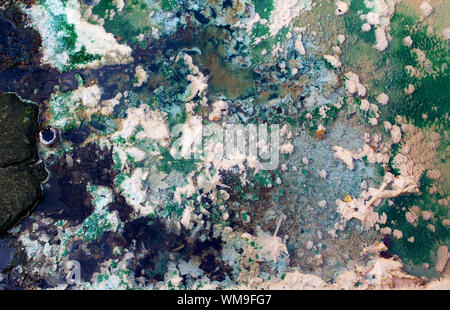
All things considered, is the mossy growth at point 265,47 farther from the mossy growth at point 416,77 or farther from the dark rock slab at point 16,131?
the dark rock slab at point 16,131

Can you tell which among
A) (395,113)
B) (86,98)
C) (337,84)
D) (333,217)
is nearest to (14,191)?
(86,98)

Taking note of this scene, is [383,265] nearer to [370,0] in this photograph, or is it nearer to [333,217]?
[333,217]

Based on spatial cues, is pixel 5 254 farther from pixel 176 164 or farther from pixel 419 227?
pixel 419 227

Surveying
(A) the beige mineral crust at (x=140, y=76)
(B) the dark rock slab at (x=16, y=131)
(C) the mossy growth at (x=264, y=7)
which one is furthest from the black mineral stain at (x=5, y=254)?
(C) the mossy growth at (x=264, y=7)

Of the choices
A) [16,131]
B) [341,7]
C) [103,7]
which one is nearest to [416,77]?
[341,7]

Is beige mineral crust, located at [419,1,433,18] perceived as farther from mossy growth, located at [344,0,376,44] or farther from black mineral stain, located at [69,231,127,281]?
black mineral stain, located at [69,231,127,281]

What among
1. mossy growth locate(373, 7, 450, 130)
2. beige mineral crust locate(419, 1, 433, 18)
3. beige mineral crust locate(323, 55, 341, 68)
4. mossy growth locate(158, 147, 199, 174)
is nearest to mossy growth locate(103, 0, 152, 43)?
mossy growth locate(158, 147, 199, 174)
